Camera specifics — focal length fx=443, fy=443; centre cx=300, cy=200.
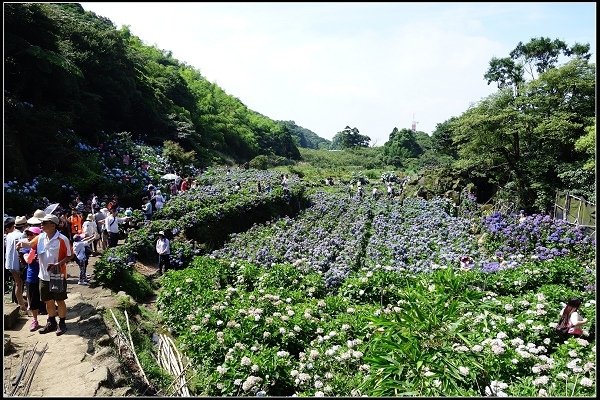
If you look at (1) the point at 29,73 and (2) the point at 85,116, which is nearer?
(1) the point at 29,73

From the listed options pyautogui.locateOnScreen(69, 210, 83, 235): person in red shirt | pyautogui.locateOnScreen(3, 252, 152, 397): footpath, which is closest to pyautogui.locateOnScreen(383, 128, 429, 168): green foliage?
pyautogui.locateOnScreen(69, 210, 83, 235): person in red shirt

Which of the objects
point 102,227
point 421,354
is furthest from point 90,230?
point 421,354

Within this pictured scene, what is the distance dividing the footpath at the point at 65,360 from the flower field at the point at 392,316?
1.09m

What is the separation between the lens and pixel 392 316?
18.9 ft

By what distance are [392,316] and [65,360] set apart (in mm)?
3889

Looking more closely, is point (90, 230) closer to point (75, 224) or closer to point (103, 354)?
point (75, 224)

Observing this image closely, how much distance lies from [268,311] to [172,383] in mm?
1972

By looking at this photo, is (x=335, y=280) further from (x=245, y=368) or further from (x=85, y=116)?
(x=85, y=116)

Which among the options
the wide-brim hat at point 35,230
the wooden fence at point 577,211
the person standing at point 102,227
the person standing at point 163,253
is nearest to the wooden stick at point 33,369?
the wide-brim hat at point 35,230

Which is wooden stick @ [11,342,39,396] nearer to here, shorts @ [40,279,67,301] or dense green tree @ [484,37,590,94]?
shorts @ [40,279,67,301]

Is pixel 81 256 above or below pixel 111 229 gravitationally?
below

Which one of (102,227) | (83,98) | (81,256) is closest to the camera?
(81,256)

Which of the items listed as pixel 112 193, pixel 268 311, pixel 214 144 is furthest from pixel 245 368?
pixel 214 144

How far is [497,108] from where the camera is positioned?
20.7m
